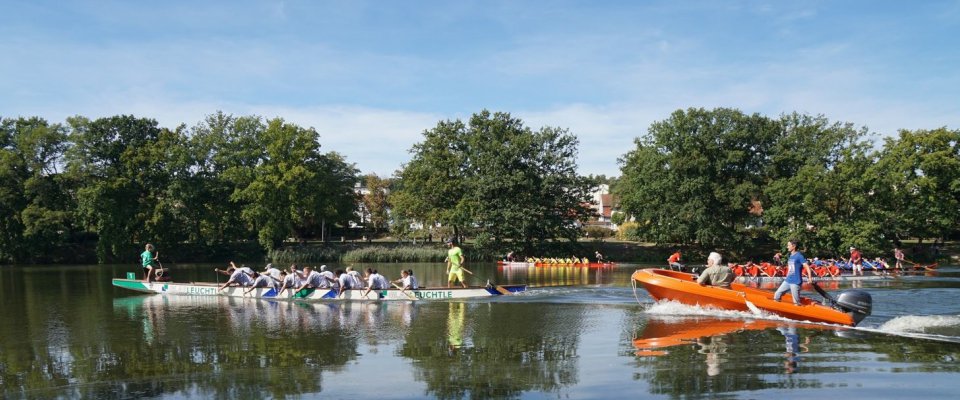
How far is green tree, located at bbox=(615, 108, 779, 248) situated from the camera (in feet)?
173

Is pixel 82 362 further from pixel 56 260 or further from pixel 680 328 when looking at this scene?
pixel 56 260

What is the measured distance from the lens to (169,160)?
56.2 metres

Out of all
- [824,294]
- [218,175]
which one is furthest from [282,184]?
[824,294]

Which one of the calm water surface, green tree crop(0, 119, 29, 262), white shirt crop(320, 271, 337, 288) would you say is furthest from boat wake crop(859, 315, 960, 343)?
green tree crop(0, 119, 29, 262)

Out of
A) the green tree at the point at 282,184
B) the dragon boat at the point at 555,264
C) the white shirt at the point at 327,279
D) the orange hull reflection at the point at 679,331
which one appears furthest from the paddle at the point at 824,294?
the green tree at the point at 282,184

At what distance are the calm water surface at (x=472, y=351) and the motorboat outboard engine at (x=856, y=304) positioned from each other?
0.33m

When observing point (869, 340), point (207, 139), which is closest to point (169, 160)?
point (207, 139)

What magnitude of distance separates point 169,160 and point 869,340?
177ft

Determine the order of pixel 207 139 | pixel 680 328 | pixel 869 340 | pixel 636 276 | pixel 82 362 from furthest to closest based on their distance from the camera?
1. pixel 207 139
2. pixel 636 276
3. pixel 680 328
4. pixel 869 340
5. pixel 82 362

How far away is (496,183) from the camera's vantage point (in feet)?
183

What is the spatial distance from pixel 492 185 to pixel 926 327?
41.8m

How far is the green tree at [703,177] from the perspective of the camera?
2071 inches

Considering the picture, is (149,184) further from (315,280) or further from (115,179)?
(315,280)

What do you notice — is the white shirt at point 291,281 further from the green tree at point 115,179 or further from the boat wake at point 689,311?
the green tree at point 115,179
